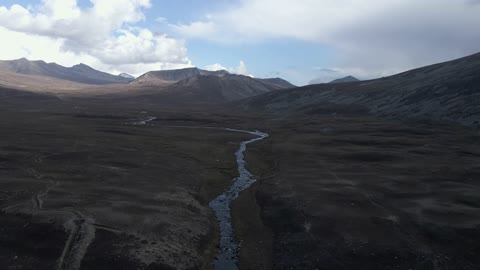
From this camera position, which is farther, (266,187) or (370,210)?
(266,187)

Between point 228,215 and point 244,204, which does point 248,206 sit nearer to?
point 244,204

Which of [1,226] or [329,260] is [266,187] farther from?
[1,226]

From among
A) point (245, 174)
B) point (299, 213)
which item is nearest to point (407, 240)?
point (299, 213)

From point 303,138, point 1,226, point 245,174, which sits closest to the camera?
point 1,226

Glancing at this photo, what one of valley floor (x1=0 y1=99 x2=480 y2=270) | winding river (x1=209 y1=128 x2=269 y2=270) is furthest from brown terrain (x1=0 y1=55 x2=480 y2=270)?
winding river (x1=209 y1=128 x2=269 y2=270)

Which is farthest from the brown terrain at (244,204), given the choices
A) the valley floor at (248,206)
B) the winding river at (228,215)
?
the winding river at (228,215)

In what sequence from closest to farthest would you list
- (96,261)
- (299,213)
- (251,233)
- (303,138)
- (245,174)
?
(96,261) < (251,233) < (299,213) < (245,174) < (303,138)

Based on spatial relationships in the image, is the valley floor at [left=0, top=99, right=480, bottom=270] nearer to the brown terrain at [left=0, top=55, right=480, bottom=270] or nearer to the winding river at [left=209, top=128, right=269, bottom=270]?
the brown terrain at [left=0, top=55, right=480, bottom=270]

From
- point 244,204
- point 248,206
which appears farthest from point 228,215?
point 244,204

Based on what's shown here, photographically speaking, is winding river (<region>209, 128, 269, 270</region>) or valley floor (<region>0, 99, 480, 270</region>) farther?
winding river (<region>209, 128, 269, 270</region>)
